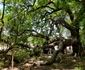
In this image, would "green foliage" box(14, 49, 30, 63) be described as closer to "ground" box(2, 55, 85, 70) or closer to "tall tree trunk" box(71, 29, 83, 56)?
"ground" box(2, 55, 85, 70)

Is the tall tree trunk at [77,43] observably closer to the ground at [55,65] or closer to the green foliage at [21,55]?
the ground at [55,65]

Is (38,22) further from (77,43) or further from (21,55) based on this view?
(77,43)

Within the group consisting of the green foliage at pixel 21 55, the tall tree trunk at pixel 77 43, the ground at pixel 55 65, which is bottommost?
the ground at pixel 55 65

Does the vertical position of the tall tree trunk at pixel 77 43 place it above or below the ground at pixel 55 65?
above

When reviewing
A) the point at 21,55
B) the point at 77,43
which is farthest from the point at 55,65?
the point at 77,43

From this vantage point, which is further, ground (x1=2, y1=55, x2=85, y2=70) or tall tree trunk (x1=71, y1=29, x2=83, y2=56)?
tall tree trunk (x1=71, y1=29, x2=83, y2=56)

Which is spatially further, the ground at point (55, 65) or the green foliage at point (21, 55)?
the green foliage at point (21, 55)

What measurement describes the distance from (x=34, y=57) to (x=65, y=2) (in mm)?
3859

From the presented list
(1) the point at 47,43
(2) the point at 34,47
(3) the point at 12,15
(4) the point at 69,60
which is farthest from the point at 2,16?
(4) the point at 69,60

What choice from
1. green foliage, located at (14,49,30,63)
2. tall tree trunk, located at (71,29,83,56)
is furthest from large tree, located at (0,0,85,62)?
green foliage, located at (14,49,30,63)

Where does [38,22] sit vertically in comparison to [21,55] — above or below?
above

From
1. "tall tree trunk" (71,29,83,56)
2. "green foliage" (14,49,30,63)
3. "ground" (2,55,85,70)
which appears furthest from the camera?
"tall tree trunk" (71,29,83,56)

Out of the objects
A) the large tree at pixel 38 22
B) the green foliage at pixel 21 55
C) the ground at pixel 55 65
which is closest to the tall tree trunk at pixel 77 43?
the large tree at pixel 38 22

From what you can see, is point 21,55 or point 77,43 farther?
point 77,43
